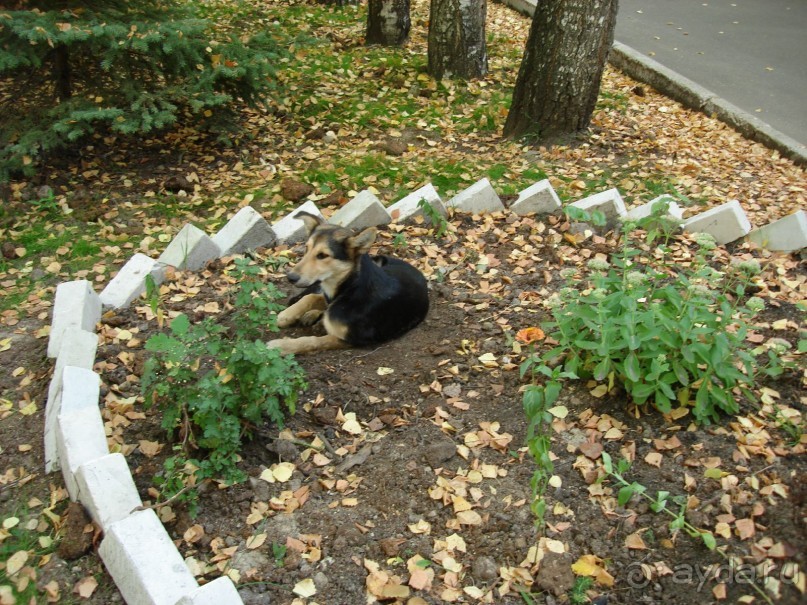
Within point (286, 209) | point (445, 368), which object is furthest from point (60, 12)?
point (445, 368)

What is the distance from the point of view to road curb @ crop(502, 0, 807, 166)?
778 centimetres

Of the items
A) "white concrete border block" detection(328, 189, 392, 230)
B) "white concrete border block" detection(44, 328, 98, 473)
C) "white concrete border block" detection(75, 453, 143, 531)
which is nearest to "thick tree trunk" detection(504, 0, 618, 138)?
"white concrete border block" detection(328, 189, 392, 230)

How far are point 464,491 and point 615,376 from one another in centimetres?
115

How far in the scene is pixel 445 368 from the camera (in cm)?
446

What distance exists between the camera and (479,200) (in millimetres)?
6207

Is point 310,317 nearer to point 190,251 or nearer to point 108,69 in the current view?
point 190,251

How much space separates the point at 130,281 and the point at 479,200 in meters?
3.08

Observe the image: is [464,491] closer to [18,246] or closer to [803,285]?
[803,285]

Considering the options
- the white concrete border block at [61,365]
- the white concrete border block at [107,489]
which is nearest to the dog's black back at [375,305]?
the white concrete border block at [61,365]

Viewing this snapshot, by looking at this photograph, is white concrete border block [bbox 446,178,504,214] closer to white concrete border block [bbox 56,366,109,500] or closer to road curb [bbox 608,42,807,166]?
white concrete border block [bbox 56,366,109,500]

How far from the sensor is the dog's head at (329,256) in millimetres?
4742

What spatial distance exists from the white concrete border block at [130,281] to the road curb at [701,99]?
6.81 metres

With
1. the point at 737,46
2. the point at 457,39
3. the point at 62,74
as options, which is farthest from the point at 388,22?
the point at 737,46

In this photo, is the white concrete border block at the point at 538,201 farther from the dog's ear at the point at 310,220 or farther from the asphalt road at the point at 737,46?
the asphalt road at the point at 737,46
